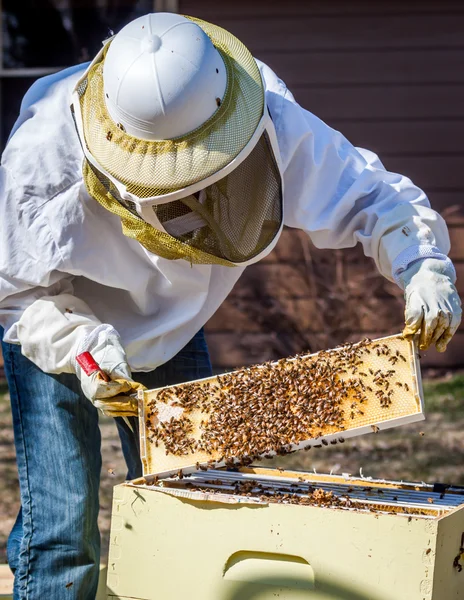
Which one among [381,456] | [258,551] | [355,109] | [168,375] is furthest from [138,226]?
[355,109]

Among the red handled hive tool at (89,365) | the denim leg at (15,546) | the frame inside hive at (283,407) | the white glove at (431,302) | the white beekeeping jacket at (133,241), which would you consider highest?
the white beekeeping jacket at (133,241)

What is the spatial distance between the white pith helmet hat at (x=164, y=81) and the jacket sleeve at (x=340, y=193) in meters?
0.42

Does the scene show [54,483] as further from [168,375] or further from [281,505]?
Answer: [281,505]

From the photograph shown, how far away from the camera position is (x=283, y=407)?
2338mm

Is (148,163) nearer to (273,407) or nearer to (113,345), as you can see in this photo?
(113,345)

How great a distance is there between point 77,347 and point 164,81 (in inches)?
30.2

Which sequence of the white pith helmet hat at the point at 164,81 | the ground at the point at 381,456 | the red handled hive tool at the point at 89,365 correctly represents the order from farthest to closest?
the ground at the point at 381,456
the red handled hive tool at the point at 89,365
the white pith helmet hat at the point at 164,81

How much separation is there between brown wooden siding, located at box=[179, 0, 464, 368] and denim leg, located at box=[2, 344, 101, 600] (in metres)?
3.98

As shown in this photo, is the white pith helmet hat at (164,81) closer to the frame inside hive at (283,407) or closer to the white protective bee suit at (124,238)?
the white protective bee suit at (124,238)

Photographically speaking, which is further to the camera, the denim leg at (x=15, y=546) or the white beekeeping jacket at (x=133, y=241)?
the denim leg at (x=15, y=546)

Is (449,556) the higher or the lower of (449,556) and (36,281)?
the lower

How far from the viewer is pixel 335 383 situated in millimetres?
2309

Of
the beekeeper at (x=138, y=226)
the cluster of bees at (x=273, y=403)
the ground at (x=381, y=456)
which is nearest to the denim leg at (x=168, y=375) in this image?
the beekeeper at (x=138, y=226)

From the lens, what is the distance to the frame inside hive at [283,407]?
2.23 metres
